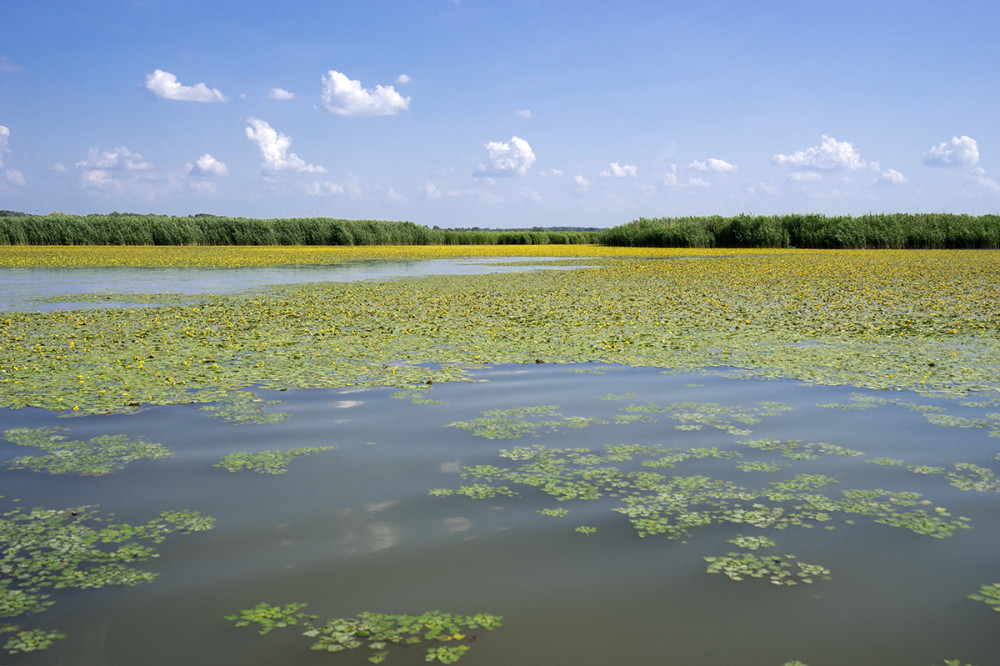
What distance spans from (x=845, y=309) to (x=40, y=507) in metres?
15.3

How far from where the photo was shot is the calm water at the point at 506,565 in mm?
3260

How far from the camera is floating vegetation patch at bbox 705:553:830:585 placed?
→ 3.82 metres

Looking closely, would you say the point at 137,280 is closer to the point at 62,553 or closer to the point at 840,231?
the point at 62,553

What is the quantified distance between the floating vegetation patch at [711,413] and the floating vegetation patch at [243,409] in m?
3.52

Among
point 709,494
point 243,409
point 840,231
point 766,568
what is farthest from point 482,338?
point 840,231

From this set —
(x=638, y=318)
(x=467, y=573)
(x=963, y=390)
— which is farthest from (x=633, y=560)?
(x=638, y=318)

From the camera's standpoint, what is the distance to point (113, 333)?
12719 mm

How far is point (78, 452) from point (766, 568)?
549cm

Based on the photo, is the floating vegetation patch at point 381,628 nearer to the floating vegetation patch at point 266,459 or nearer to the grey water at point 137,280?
the floating vegetation patch at point 266,459

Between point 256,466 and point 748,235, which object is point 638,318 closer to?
point 256,466

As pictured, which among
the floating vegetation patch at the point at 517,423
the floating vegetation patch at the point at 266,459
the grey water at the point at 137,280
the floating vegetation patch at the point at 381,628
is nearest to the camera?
the floating vegetation patch at the point at 381,628

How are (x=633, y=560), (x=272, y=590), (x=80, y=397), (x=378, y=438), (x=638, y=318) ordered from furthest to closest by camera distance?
1. (x=638, y=318)
2. (x=80, y=397)
3. (x=378, y=438)
4. (x=633, y=560)
5. (x=272, y=590)

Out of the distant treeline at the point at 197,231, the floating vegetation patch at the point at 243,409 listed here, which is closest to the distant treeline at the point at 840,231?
the distant treeline at the point at 197,231

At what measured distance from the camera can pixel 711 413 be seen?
7.28 meters
